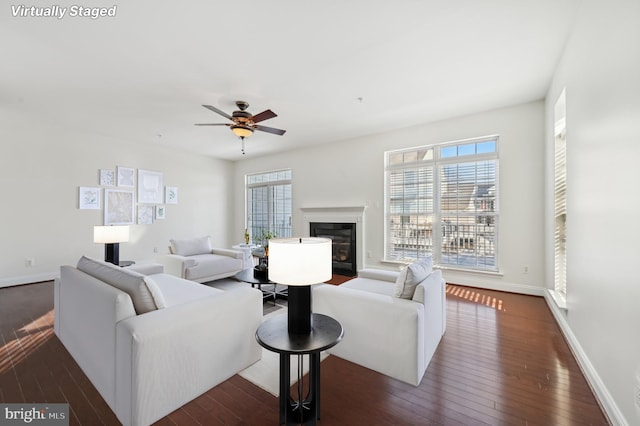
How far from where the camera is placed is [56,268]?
16.1ft

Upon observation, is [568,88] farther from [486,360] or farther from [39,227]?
[39,227]

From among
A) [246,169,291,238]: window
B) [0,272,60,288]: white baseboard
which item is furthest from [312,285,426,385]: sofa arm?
[0,272,60,288]: white baseboard

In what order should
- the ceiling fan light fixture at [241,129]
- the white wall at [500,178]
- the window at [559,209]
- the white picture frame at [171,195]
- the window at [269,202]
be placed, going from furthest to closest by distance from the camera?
the window at [269,202] → the white picture frame at [171,195] → the white wall at [500,178] → the ceiling fan light fixture at [241,129] → the window at [559,209]

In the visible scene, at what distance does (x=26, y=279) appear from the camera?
4.56 metres

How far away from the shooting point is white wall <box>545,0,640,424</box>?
142 cm

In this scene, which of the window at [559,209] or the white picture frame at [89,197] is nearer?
the window at [559,209]

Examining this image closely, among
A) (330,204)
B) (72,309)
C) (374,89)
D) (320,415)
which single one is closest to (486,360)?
(320,415)

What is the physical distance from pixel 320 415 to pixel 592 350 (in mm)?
2041

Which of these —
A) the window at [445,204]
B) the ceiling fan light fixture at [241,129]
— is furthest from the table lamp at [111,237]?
the window at [445,204]

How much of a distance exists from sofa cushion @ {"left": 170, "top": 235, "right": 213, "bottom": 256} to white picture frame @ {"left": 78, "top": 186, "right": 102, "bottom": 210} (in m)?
1.97

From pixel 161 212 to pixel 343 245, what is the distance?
4.37 meters

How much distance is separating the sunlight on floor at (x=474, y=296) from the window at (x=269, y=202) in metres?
4.03

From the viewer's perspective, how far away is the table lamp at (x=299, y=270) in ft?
4.73

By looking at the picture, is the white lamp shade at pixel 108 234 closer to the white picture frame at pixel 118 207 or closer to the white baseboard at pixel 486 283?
the white picture frame at pixel 118 207
